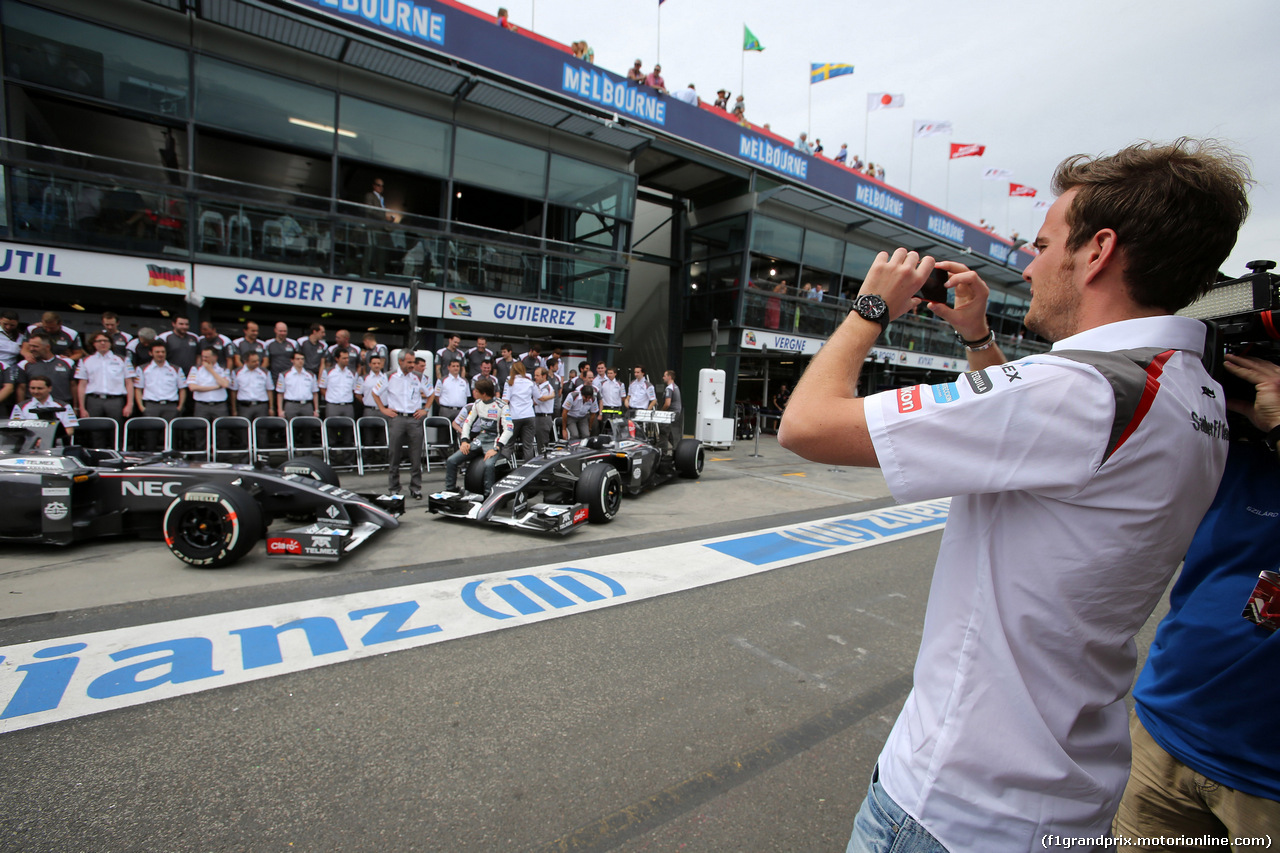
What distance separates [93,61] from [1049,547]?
1454cm

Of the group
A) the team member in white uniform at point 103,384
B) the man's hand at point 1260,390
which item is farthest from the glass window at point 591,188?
the man's hand at point 1260,390

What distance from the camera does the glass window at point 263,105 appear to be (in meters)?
10.5

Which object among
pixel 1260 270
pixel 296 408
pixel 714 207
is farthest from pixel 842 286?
pixel 1260 270

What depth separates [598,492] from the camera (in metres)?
6.43

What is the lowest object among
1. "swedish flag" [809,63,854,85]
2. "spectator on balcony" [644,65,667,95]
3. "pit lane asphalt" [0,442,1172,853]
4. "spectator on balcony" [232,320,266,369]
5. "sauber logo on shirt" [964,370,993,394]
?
"pit lane asphalt" [0,442,1172,853]

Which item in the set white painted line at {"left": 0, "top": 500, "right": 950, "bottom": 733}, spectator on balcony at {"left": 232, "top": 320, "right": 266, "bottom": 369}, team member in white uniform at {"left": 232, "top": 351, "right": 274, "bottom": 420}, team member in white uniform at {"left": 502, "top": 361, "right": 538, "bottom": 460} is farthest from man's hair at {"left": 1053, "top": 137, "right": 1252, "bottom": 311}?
spectator on balcony at {"left": 232, "top": 320, "right": 266, "bottom": 369}

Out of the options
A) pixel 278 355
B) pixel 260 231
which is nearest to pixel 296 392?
pixel 278 355

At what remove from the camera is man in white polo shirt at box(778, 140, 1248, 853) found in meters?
0.90

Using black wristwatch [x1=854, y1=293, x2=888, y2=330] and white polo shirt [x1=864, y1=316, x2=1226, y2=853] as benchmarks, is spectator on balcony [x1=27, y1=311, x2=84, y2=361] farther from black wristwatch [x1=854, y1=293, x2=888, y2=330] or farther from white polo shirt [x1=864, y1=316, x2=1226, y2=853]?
white polo shirt [x1=864, y1=316, x2=1226, y2=853]

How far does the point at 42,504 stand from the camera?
482 cm

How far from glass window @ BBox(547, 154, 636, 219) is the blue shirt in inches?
596

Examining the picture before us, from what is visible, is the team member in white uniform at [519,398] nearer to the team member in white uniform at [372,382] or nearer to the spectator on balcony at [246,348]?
the team member in white uniform at [372,382]

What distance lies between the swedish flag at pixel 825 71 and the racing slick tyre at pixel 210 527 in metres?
21.7

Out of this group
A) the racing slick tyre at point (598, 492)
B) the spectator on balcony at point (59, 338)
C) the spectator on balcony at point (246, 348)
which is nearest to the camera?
the racing slick tyre at point (598, 492)
